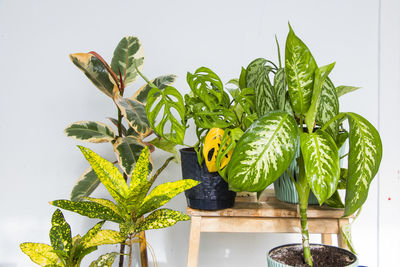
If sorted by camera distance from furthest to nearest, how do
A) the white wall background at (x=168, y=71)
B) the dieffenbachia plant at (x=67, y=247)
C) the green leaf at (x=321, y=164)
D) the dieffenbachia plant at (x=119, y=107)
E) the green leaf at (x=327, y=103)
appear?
the white wall background at (x=168, y=71), the dieffenbachia plant at (x=119, y=107), the dieffenbachia plant at (x=67, y=247), the green leaf at (x=327, y=103), the green leaf at (x=321, y=164)

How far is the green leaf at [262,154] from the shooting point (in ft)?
2.39

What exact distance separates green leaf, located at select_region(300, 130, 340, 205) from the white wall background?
746mm

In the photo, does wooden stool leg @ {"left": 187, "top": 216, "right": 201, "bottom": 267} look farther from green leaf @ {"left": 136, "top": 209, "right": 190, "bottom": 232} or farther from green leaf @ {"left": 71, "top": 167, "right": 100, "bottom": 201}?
green leaf @ {"left": 71, "top": 167, "right": 100, "bottom": 201}

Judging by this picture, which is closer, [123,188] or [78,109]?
[123,188]

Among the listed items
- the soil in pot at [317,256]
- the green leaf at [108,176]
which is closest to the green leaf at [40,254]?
the green leaf at [108,176]

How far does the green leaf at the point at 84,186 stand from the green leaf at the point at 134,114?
27cm

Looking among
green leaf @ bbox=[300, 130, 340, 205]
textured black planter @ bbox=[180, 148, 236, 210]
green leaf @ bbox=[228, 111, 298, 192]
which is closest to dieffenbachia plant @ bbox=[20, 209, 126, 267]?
textured black planter @ bbox=[180, 148, 236, 210]

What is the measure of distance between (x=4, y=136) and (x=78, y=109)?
1.09 ft

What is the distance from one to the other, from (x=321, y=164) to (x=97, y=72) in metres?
0.73

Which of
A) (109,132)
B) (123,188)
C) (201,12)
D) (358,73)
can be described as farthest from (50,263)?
(358,73)

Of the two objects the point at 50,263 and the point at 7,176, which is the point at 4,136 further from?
the point at 50,263

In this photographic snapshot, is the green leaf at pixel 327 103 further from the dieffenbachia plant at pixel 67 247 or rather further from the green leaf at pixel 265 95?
the dieffenbachia plant at pixel 67 247

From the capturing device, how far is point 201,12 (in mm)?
1475

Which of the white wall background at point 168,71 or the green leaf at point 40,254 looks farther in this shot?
the white wall background at point 168,71
